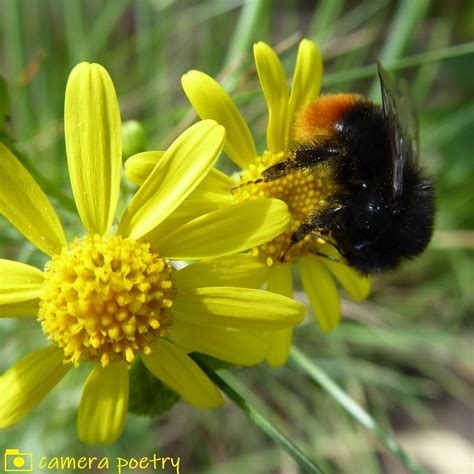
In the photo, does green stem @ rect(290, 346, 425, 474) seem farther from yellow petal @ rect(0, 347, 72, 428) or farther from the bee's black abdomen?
yellow petal @ rect(0, 347, 72, 428)

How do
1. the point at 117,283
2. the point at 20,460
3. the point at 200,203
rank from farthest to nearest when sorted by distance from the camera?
the point at 20,460
the point at 200,203
the point at 117,283

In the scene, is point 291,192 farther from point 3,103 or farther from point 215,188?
point 3,103

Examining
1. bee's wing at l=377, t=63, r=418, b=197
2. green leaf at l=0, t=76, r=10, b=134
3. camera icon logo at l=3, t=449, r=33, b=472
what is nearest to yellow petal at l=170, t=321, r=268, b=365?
bee's wing at l=377, t=63, r=418, b=197

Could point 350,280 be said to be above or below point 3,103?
below

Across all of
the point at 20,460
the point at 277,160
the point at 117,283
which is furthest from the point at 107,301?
the point at 20,460

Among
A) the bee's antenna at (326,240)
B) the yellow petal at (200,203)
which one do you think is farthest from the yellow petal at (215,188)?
→ the bee's antenna at (326,240)

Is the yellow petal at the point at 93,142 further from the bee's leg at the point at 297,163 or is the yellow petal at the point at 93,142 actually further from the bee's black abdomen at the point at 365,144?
the bee's black abdomen at the point at 365,144
